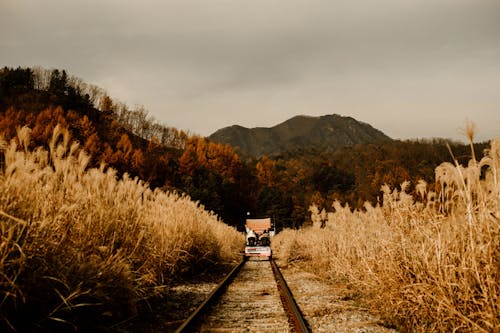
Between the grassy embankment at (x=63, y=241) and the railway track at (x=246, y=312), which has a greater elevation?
the grassy embankment at (x=63, y=241)

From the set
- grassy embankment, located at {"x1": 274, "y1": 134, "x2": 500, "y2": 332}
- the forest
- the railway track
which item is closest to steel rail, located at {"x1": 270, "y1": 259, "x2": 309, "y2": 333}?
the railway track

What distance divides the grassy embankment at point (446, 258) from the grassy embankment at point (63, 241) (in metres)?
3.35

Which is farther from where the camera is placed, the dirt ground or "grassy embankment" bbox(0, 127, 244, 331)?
the dirt ground

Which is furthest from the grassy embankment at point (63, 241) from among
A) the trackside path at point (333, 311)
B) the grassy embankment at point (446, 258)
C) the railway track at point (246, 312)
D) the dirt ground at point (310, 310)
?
the grassy embankment at point (446, 258)

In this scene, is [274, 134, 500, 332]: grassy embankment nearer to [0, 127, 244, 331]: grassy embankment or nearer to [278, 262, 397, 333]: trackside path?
[278, 262, 397, 333]: trackside path

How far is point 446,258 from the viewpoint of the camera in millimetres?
3807

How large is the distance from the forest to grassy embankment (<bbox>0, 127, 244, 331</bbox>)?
5644 cm

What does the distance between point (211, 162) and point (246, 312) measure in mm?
93553

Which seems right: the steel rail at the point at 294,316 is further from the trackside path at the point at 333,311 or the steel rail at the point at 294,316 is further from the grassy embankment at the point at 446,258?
the grassy embankment at the point at 446,258

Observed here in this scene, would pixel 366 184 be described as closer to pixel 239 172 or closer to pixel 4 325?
pixel 239 172

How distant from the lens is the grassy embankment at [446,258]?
329 centimetres

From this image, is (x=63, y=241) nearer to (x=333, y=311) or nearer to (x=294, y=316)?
(x=294, y=316)

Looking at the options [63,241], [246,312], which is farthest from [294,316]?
[63,241]

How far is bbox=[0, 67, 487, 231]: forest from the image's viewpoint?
69625 millimetres
